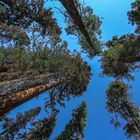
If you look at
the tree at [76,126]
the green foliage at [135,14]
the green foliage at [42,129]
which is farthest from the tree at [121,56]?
the green foliage at [42,129]

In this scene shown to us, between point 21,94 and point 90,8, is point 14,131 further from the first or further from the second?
point 90,8

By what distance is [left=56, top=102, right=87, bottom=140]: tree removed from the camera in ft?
75.2

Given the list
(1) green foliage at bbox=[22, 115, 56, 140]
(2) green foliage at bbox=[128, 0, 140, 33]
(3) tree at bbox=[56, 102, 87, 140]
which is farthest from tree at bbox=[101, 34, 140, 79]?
(1) green foliage at bbox=[22, 115, 56, 140]

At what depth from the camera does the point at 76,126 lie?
82.4 feet

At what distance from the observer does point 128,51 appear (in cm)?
2534

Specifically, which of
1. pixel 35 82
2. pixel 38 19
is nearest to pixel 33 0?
pixel 38 19

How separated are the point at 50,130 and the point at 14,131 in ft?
9.02

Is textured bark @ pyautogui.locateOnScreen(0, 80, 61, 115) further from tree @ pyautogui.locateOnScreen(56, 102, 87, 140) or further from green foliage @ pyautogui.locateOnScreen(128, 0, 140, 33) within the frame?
green foliage @ pyautogui.locateOnScreen(128, 0, 140, 33)

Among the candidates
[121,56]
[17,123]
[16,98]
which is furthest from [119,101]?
[16,98]

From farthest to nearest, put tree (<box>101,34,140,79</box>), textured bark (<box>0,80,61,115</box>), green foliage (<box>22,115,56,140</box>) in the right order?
tree (<box>101,34,140,79</box>)
green foliage (<box>22,115,56,140</box>)
textured bark (<box>0,80,61,115</box>)

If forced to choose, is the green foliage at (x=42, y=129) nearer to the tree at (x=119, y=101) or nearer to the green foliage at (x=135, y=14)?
the tree at (x=119, y=101)

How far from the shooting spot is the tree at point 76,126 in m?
22.9

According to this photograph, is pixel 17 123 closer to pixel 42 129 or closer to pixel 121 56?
pixel 42 129

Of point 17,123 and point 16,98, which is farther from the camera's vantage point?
point 17,123
